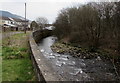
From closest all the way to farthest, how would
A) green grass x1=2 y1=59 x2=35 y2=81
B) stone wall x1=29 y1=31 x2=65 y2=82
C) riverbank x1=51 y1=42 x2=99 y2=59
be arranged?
stone wall x1=29 y1=31 x2=65 y2=82 < green grass x1=2 y1=59 x2=35 y2=81 < riverbank x1=51 y1=42 x2=99 y2=59

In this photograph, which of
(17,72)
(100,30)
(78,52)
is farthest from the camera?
(100,30)

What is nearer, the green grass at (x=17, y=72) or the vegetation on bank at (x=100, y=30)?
the green grass at (x=17, y=72)

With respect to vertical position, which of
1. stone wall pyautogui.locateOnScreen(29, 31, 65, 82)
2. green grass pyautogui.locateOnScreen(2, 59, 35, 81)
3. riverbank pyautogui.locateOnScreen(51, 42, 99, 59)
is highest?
stone wall pyautogui.locateOnScreen(29, 31, 65, 82)

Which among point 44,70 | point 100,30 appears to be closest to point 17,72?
point 44,70

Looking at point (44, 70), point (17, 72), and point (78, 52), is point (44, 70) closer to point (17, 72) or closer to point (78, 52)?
point (17, 72)

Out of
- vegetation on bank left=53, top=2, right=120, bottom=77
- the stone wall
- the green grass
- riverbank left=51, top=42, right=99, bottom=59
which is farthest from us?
riverbank left=51, top=42, right=99, bottom=59

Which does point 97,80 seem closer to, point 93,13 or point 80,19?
point 93,13

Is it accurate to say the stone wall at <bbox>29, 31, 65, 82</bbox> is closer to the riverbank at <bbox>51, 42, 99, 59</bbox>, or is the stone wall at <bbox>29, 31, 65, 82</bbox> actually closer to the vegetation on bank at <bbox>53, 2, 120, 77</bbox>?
the vegetation on bank at <bbox>53, 2, 120, 77</bbox>

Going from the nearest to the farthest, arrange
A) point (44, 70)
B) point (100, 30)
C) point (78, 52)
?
point (44, 70), point (78, 52), point (100, 30)

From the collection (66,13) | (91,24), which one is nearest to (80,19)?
(91,24)

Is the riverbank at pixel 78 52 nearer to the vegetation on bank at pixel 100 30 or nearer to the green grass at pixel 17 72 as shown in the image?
the vegetation on bank at pixel 100 30

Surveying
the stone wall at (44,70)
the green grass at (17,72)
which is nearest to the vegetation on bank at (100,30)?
the stone wall at (44,70)

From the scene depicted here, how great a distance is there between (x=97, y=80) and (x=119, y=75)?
7.84 feet

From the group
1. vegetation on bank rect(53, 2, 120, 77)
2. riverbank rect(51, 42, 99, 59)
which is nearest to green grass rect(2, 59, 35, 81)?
vegetation on bank rect(53, 2, 120, 77)
